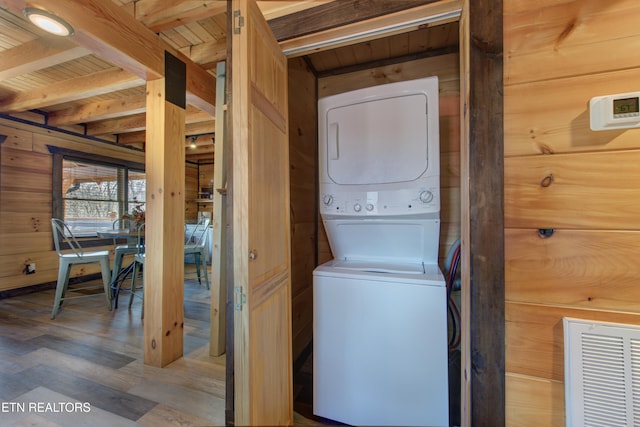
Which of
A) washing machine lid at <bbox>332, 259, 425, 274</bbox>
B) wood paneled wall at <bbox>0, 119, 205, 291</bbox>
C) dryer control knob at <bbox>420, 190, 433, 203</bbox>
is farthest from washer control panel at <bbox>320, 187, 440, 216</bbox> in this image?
wood paneled wall at <bbox>0, 119, 205, 291</bbox>

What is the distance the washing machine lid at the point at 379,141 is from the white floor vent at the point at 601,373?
855mm

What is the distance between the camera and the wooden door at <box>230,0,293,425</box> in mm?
832

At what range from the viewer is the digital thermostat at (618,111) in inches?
31.5

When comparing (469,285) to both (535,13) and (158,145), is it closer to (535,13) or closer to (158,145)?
(535,13)

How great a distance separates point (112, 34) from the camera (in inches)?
58.9

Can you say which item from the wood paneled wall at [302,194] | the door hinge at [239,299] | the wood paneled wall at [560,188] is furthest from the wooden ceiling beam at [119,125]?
the wood paneled wall at [560,188]

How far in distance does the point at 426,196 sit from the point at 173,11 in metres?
1.93

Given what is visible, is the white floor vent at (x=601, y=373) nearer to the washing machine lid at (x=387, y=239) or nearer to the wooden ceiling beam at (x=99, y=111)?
the washing machine lid at (x=387, y=239)

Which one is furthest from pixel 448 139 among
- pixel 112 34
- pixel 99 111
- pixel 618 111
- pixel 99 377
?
pixel 99 111

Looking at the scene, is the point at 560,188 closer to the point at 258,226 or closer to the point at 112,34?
the point at 258,226

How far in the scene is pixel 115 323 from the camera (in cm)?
245

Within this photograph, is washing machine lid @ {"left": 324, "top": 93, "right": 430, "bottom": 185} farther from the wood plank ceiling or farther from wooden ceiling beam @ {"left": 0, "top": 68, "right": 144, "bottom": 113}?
wooden ceiling beam @ {"left": 0, "top": 68, "right": 144, "bottom": 113}

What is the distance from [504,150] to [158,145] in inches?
80.4

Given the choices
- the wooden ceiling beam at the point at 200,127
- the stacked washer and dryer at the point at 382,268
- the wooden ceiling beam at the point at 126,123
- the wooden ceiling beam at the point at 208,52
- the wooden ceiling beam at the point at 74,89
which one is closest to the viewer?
the stacked washer and dryer at the point at 382,268
